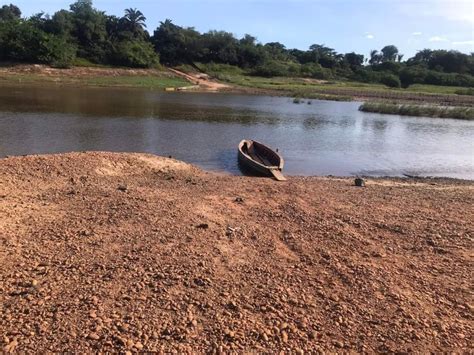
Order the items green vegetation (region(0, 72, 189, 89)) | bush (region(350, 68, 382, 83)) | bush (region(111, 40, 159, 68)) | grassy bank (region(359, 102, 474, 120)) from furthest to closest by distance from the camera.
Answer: bush (region(350, 68, 382, 83)) < bush (region(111, 40, 159, 68)) < green vegetation (region(0, 72, 189, 89)) < grassy bank (region(359, 102, 474, 120))

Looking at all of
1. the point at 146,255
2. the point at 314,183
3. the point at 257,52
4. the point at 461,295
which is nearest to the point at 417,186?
the point at 314,183

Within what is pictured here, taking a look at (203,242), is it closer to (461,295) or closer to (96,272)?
(96,272)

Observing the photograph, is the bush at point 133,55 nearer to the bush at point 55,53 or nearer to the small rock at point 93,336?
the bush at point 55,53

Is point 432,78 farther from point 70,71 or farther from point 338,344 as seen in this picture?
point 338,344

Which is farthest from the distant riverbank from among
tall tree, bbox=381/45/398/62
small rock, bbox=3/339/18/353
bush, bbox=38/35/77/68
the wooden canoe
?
tall tree, bbox=381/45/398/62

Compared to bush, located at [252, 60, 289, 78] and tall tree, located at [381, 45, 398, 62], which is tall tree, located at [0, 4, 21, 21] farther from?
tall tree, located at [381, 45, 398, 62]

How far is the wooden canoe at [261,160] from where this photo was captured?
18.2 m

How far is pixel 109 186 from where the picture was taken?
41.1ft

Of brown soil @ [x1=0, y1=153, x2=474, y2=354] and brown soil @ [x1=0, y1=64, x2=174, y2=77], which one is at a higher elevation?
brown soil @ [x1=0, y1=64, x2=174, y2=77]

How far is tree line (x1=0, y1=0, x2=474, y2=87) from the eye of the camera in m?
77.5

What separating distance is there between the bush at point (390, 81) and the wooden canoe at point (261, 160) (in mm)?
89729

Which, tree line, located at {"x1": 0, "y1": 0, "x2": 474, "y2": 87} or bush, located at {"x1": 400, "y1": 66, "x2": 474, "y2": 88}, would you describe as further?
Result: bush, located at {"x1": 400, "y1": 66, "x2": 474, "y2": 88}

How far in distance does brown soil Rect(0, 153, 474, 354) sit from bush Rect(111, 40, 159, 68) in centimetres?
7814

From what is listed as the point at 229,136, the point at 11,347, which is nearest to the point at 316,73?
the point at 229,136
